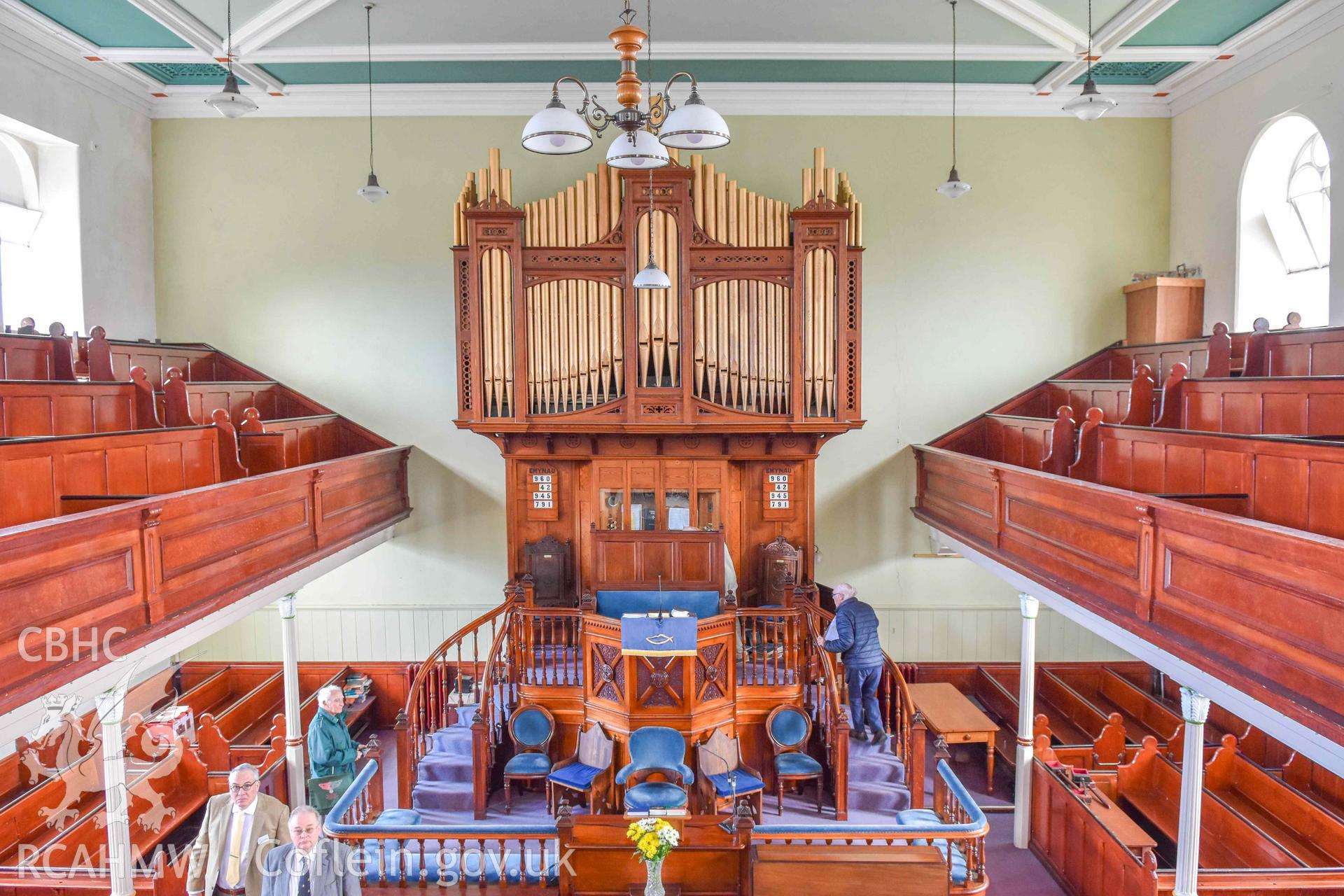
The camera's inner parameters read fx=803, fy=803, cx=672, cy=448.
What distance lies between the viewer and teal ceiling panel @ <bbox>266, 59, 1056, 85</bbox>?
10586 millimetres

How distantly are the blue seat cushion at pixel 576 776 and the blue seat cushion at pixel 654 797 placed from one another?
0.55 meters

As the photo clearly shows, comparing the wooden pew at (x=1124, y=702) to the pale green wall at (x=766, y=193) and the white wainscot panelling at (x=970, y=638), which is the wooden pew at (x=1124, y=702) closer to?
the white wainscot panelling at (x=970, y=638)

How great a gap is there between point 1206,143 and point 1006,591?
21.9 feet

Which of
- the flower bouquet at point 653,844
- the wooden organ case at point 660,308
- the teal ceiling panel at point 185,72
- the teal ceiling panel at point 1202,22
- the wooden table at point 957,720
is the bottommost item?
the wooden table at point 957,720

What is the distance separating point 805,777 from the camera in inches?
327

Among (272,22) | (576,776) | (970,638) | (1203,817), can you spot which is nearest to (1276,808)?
(1203,817)

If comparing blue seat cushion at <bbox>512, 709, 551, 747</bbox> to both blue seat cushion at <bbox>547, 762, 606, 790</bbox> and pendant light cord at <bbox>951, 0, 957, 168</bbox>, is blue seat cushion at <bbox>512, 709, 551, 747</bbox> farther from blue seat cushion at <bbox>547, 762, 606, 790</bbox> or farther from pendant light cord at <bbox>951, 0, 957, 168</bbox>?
pendant light cord at <bbox>951, 0, 957, 168</bbox>

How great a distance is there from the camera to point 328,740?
8109mm

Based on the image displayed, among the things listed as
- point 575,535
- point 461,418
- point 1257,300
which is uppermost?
point 1257,300

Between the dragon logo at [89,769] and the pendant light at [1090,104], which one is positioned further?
the dragon logo at [89,769]

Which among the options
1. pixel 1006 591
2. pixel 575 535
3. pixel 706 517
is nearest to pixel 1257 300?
Result: pixel 1006 591

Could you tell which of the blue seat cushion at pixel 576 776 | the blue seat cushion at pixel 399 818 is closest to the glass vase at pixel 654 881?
the blue seat cushion at pixel 576 776

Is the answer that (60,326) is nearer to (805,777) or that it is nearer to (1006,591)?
(805,777)

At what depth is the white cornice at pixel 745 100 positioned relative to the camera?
443 inches
